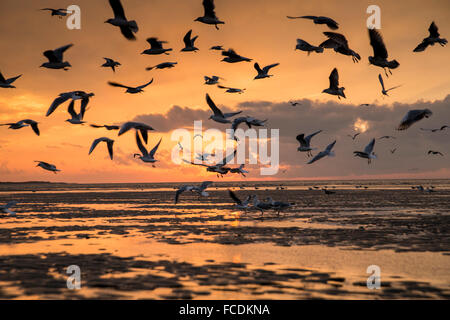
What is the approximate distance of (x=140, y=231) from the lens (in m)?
29.8

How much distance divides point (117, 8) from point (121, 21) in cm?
48

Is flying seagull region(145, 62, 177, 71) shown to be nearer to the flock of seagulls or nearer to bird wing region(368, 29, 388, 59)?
the flock of seagulls

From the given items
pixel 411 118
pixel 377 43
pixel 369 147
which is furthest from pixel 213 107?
pixel 411 118

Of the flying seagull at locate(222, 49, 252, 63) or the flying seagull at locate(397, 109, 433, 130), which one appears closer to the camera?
the flying seagull at locate(397, 109, 433, 130)

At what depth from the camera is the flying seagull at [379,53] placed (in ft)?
52.8

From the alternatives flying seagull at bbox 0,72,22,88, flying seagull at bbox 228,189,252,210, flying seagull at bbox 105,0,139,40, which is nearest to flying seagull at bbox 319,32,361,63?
flying seagull at bbox 105,0,139,40

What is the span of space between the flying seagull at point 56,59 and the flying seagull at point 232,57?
6465 millimetres

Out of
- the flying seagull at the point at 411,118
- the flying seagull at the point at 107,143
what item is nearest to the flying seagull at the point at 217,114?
the flying seagull at the point at 107,143

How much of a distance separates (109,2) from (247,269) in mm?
10588

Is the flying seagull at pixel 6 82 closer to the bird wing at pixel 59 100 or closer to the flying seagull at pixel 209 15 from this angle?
the bird wing at pixel 59 100

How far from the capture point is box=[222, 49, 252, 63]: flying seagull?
20862 millimetres

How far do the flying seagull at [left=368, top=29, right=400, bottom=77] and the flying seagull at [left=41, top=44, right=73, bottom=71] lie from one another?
12164 millimetres
